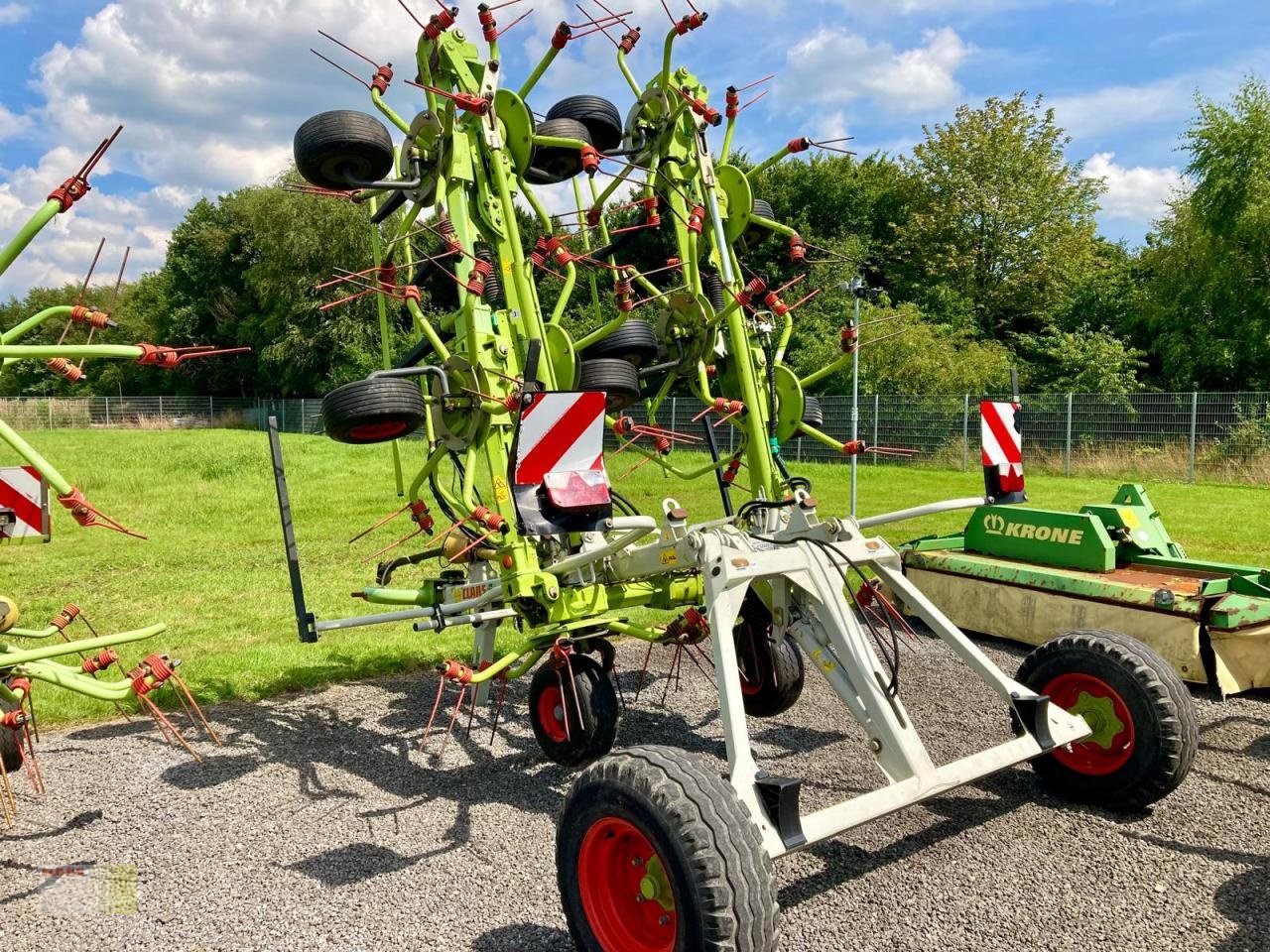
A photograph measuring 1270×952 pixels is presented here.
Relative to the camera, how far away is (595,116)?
6930 millimetres

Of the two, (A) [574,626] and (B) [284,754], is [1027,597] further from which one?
(B) [284,754]

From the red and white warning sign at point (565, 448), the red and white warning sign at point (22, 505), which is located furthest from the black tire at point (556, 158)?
the red and white warning sign at point (22, 505)

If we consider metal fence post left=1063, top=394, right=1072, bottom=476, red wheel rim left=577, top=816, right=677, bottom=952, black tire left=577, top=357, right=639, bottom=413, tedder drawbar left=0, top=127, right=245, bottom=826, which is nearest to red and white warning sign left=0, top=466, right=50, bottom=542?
tedder drawbar left=0, top=127, right=245, bottom=826

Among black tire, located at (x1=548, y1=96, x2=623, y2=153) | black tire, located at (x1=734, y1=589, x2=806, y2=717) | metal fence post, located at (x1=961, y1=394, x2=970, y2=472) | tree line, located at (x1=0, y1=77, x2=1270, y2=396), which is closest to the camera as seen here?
black tire, located at (x1=734, y1=589, x2=806, y2=717)

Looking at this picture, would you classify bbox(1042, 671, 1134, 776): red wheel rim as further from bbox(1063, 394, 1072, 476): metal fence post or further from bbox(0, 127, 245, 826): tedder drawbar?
bbox(1063, 394, 1072, 476): metal fence post

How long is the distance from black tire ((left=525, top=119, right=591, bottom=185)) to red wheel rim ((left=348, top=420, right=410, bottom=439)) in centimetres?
211

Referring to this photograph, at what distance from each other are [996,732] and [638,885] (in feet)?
9.71

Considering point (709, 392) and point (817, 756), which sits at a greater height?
point (709, 392)

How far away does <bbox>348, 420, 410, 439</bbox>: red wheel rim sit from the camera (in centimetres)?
495

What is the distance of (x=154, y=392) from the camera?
5212 cm

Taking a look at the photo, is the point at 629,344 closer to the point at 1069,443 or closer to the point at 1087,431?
the point at 1069,443

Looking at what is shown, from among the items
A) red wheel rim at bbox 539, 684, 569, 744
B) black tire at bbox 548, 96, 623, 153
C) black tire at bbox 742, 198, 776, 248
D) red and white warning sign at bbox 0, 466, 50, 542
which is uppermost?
black tire at bbox 548, 96, 623, 153

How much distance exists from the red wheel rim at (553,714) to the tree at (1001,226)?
29.6 meters

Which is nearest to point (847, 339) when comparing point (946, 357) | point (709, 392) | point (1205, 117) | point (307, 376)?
point (709, 392)
